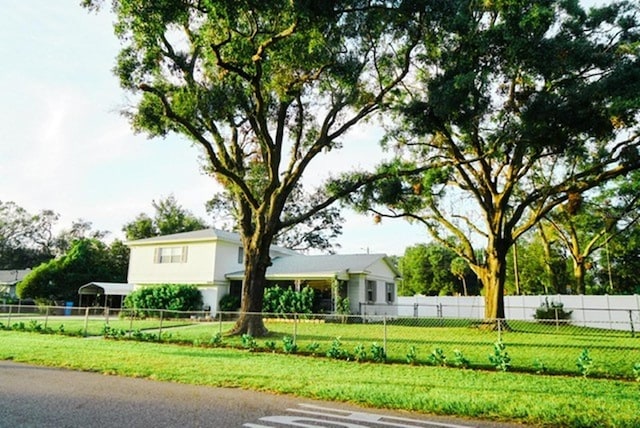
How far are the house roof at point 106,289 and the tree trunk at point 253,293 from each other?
1883 cm

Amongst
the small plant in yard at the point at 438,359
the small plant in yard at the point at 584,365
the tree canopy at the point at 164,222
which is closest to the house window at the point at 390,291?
the small plant in yard at the point at 438,359

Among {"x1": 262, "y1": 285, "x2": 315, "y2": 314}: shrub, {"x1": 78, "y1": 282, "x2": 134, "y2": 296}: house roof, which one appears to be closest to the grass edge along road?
{"x1": 262, "y1": 285, "x2": 315, "y2": 314}: shrub

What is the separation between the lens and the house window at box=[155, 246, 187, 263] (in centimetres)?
2733

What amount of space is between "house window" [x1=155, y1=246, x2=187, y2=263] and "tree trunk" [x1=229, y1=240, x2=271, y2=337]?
43.8 ft

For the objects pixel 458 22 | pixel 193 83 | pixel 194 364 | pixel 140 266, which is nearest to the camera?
pixel 194 364

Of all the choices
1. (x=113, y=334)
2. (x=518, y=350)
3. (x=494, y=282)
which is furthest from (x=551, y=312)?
(x=113, y=334)

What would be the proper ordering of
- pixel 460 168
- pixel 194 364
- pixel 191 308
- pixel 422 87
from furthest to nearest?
1. pixel 191 308
2. pixel 460 168
3. pixel 422 87
4. pixel 194 364

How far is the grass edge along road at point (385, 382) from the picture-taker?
5727mm

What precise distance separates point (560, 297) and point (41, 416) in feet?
91.5

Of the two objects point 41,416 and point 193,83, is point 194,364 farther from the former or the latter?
point 193,83

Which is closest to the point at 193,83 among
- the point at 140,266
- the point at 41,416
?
the point at 41,416

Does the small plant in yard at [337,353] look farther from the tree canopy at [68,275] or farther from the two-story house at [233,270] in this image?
the tree canopy at [68,275]

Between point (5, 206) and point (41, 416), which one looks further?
point (5, 206)

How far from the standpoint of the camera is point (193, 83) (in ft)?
46.2
